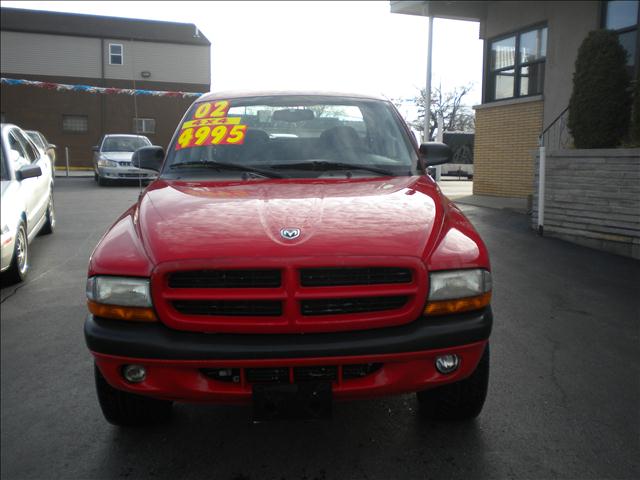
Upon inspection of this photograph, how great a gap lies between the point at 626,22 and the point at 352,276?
10630mm

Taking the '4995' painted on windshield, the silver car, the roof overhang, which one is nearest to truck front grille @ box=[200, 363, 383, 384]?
the '4995' painted on windshield

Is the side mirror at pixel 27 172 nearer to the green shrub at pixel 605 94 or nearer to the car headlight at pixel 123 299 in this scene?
the car headlight at pixel 123 299

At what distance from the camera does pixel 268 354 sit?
2402mm

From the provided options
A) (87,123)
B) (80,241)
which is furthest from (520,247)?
(87,123)

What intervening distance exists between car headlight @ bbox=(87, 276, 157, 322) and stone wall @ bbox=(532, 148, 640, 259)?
260 inches

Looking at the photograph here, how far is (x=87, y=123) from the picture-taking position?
1288 inches

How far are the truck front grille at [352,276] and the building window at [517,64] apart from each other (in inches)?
486

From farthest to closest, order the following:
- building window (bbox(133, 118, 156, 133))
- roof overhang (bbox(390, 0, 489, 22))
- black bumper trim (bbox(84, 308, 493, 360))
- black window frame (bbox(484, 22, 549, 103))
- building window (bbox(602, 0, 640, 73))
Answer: building window (bbox(133, 118, 156, 133)), roof overhang (bbox(390, 0, 489, 22)), black window frame (bbox(484, 22, 549, 103)), building window (bbox(602, 0, 640, 73)), black bumper trim (bbox(84, 308, 493, 360))

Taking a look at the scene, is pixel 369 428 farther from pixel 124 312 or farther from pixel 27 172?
pixel 27 172

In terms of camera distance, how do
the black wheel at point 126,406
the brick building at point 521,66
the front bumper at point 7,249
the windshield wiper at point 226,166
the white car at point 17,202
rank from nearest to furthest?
the black wheel at point 126,406 → the windshield wiper at point 226,166 → the front bumper at point 7,249 → the white car at point 17,202 → the brick building at point 521,66

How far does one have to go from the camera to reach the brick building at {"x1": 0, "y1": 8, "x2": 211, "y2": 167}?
105ft

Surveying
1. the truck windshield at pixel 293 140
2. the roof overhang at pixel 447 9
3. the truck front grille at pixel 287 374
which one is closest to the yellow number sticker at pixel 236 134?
the truck windshield at pixel 293 140

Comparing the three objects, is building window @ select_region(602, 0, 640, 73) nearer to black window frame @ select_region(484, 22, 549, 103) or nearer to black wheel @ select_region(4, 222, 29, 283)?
black window frame @ select_region(484, 22, 549, 103)

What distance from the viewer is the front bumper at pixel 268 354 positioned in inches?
95.2
